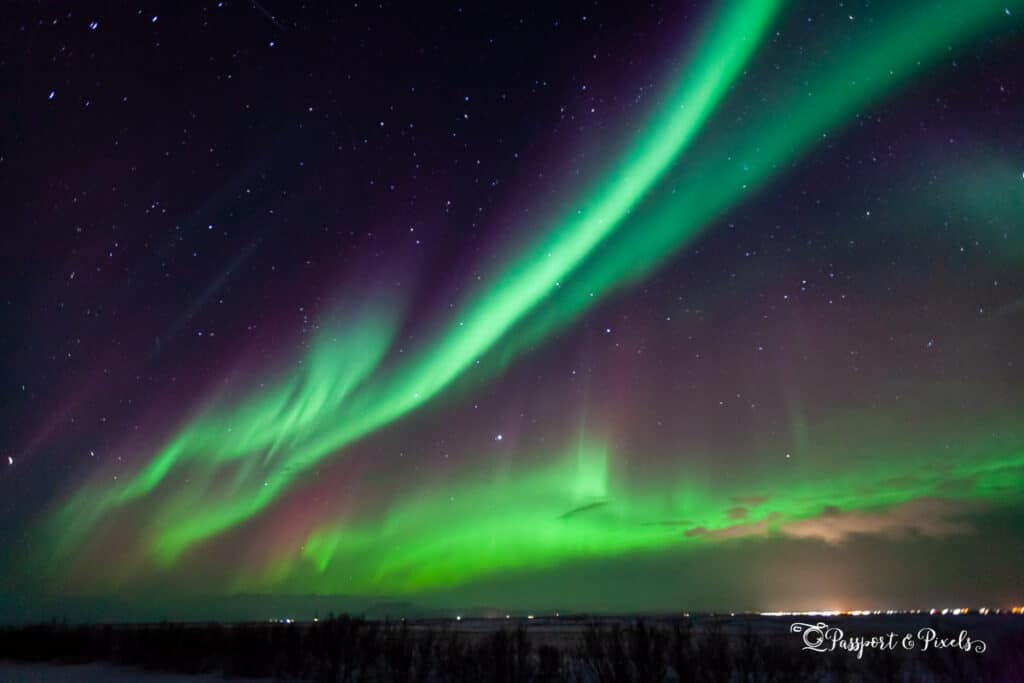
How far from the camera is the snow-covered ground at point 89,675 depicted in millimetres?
23031

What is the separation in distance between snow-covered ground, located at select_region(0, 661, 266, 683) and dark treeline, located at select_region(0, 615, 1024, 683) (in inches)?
33.6

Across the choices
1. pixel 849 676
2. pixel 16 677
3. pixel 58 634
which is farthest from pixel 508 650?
pixel 58 634

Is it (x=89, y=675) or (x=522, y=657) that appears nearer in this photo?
(x=522, y=657)

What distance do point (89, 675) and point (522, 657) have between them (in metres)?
16.2

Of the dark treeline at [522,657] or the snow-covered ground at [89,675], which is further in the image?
the snow-covered ground at [89,675]

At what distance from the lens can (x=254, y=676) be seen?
2380cm

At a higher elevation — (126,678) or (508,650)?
(508,650)

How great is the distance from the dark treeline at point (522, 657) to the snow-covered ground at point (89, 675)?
852mm

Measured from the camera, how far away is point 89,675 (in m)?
25.2

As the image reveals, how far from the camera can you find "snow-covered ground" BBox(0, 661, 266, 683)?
75.6 ft

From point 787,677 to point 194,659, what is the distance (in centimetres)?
2029

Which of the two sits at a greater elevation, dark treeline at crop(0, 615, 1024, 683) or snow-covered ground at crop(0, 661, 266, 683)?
dark treeline at crop(0, 615, 1024, 683)

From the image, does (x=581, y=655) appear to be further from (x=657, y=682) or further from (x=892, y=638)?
(x=892, y=638)

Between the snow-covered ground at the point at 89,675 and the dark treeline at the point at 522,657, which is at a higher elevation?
the dark treeline at the point at 522,657
